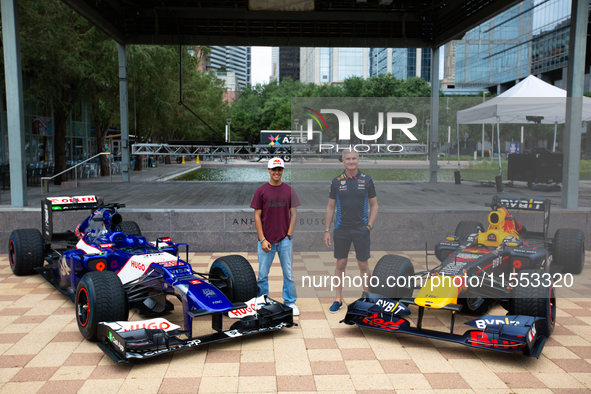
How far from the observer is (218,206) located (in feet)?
31.1

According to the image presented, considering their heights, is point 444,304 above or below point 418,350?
above

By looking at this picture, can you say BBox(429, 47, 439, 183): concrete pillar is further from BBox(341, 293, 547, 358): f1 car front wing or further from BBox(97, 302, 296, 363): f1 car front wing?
BBox(97, 302, 296, 363): f1 car front wing

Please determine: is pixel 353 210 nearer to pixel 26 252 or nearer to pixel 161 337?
pixel 161 337

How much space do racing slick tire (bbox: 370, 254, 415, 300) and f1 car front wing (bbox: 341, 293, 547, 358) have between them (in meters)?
0.48

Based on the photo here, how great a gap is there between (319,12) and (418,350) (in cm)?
1178

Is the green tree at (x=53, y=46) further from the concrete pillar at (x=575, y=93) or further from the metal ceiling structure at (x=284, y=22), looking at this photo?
the concrete pillar at (x=575, y=93)

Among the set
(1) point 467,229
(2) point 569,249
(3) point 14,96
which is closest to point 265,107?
(3) point 14,96

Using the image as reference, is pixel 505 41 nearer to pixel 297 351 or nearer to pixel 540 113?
pixel 540 113

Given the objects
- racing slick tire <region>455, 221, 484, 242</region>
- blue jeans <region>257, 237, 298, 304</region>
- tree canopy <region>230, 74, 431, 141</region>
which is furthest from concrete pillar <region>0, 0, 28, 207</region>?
tree canopy <region>230, 74, 431, 141</region>

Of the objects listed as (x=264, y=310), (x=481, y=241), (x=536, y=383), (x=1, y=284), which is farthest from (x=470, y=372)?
(x=1, y=284)

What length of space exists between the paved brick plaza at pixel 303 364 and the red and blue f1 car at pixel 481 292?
197 mm

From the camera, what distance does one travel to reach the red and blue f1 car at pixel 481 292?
438cm

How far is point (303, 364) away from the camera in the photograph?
14.1ft

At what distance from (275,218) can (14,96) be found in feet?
20.9
